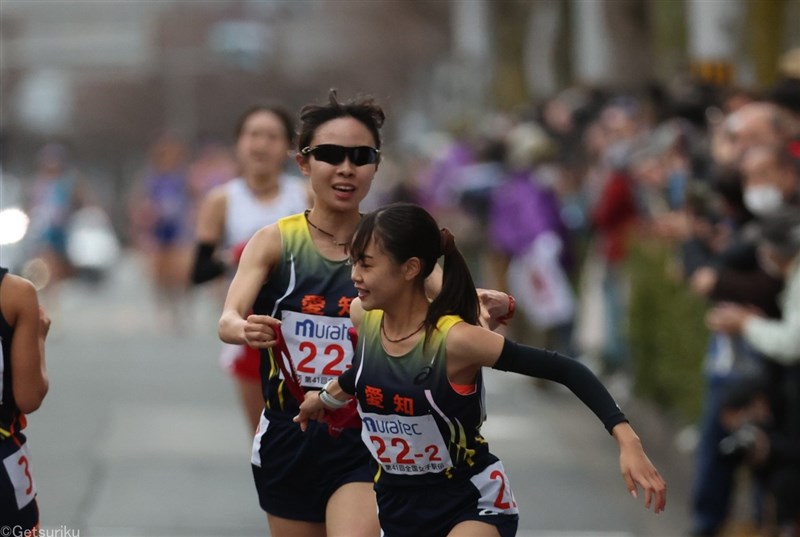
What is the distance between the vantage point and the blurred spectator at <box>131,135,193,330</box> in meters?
22.6

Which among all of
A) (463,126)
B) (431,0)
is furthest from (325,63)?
(463,126)

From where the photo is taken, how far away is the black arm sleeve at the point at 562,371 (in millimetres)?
5176

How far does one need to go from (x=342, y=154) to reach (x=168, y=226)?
16.9 meters

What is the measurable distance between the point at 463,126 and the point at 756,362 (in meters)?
22.0

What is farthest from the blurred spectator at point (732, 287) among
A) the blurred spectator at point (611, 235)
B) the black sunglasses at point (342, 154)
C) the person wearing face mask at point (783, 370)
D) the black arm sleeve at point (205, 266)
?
the blurred spectator at point (611, 235)

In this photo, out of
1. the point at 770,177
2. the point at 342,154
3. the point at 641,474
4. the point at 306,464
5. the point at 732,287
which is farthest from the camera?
the point at 770,177

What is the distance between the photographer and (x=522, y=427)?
14.4m

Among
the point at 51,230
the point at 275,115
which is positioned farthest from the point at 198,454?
the point at 51,230

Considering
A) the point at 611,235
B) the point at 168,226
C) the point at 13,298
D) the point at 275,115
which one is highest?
the point at 275,115

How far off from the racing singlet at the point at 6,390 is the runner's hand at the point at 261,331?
0.65 meters

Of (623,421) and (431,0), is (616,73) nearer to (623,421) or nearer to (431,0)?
(623,421)

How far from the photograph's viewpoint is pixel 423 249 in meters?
5.37

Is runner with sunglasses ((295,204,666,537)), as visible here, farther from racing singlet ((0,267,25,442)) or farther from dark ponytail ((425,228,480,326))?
racing singlet ((0,267,25,442))

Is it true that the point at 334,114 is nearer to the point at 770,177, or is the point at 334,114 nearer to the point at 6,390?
the point at 6,390
